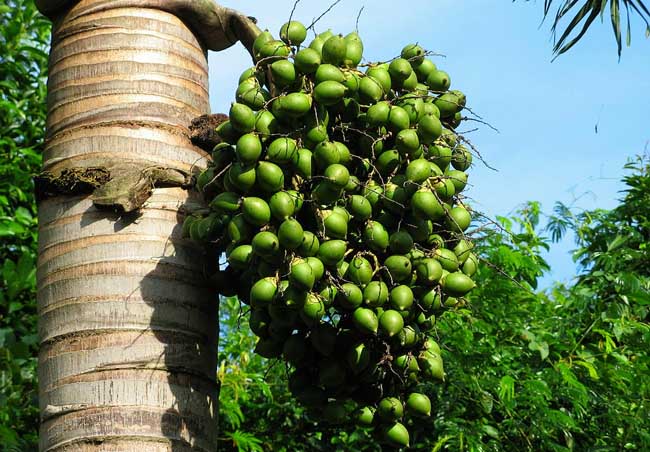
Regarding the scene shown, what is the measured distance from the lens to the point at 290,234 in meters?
2.08

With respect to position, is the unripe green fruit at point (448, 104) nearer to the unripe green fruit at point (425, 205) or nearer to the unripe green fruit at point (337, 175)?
the unripe green fruit at point (425, 205)

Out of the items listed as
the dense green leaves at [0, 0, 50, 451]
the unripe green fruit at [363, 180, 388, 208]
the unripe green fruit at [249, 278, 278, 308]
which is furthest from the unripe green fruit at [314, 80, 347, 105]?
the dense green leaves at [0, 0, 50, 451]

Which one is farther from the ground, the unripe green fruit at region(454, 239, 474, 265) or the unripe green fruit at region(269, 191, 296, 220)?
the unripe green fruit at region(269, 191, 296, 220)

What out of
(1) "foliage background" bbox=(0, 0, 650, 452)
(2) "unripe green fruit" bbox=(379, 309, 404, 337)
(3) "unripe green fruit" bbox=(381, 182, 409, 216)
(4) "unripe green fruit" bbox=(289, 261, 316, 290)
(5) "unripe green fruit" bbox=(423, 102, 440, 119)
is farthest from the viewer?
(1) "foliage background" bbox=(0, 0, 650, 452)

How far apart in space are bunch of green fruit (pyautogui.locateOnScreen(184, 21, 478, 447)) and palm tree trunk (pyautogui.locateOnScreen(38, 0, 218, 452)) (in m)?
0.14

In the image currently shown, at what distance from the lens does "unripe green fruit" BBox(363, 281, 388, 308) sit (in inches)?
84.8

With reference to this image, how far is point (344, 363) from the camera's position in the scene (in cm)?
224

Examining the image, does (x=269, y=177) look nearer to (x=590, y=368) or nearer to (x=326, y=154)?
(x=326, y=154)

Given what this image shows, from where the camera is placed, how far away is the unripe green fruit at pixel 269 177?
6.93 ft

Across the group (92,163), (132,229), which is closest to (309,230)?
(132,229)

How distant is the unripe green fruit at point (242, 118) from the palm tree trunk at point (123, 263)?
0.38 metres

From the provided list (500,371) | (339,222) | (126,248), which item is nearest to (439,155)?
(339,222)

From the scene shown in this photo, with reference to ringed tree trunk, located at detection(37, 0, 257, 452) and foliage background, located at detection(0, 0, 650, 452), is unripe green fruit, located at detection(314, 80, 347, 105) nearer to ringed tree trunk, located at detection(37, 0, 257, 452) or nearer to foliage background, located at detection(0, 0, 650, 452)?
ringed tree trunk, located at detection(37, 0, 257, 452)

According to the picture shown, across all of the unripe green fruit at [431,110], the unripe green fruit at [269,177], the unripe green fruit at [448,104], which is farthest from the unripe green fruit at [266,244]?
the unripe green fruit at [448,104]
